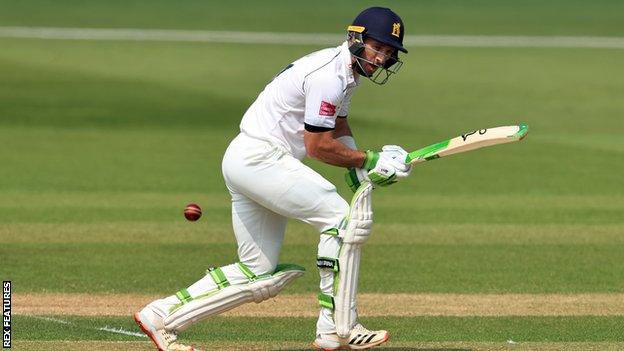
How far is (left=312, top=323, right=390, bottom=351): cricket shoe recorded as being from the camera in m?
7.25

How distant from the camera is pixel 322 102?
7.08 m

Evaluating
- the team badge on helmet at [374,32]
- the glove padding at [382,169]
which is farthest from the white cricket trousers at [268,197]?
the team badge on helmet at [374,32]

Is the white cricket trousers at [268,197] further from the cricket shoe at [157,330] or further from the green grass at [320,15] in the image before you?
the green grass at [320,15]

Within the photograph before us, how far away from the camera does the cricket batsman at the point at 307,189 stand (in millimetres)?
7160

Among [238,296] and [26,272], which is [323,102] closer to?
[238,296]

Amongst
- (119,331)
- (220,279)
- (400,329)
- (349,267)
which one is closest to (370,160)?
(349,267)

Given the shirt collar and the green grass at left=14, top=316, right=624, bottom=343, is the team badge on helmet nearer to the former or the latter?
the shirt collar

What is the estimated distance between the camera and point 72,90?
26688mm

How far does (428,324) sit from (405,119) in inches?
608

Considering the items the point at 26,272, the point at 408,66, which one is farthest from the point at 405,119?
the point at 26,272

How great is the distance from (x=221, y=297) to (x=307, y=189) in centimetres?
76

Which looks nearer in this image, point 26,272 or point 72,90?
point 26,272

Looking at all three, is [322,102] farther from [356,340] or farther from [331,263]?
[356,340]

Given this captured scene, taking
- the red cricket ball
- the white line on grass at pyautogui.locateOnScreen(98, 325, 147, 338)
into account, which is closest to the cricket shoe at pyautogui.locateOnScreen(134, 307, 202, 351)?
the red cricket ball
